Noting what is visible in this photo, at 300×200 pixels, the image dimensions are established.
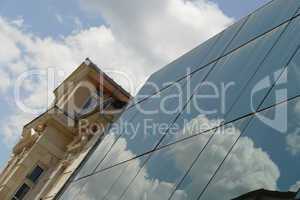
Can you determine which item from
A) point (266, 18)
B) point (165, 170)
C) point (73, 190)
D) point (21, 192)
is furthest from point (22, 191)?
point (266, 18)

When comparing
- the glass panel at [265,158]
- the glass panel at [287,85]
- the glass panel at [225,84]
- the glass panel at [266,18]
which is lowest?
the glass panel at [265,158]

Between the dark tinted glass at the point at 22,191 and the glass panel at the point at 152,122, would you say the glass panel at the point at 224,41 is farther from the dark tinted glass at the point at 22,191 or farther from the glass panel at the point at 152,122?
the dark tinted glass at the point at 22,191

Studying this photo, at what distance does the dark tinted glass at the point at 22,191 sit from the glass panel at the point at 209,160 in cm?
1398

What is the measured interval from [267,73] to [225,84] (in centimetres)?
166

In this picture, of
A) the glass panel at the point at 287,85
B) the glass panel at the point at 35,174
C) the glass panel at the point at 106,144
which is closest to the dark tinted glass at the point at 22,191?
the glass panel at the point at 35,174

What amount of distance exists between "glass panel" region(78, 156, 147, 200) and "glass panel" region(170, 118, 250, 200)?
9.13 feet

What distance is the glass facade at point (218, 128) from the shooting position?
7301 mm

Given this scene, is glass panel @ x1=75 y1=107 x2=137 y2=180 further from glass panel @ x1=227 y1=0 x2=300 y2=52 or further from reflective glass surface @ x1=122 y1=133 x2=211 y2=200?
glass panel @ x1=227 y1=0 x2=300 y2=52

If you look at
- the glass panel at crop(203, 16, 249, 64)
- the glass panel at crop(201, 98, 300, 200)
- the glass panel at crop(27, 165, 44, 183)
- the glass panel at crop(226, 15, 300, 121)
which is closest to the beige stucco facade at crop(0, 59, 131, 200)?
the glass panel at crop(27, 165, 44, 183)

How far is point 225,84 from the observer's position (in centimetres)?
1056

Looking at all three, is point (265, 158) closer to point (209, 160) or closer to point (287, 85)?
point (287, 85)

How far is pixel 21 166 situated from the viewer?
21922 mm

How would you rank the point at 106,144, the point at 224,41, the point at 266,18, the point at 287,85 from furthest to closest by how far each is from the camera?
the point at 106,144
the point at 224,41
the point at 266,18
the point at 287,85

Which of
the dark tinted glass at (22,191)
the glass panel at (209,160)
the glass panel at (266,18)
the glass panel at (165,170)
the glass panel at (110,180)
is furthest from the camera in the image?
→ the dark tinted glass at (22,191)
